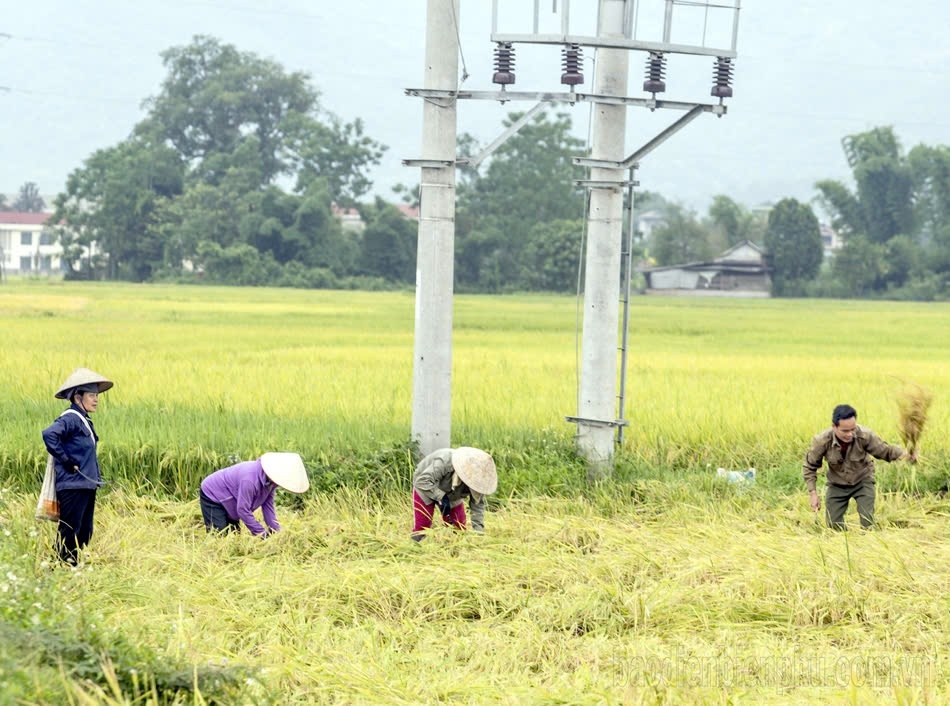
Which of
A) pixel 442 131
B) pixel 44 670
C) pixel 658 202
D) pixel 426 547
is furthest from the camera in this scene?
pixel 658 202

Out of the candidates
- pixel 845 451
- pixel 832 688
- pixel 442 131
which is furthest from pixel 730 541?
pixel 442 131

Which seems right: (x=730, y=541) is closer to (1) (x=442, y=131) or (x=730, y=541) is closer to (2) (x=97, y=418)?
(1) (x=442, y=131)

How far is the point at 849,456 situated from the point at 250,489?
137 inches

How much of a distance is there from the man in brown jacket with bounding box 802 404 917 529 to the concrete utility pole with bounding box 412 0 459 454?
2570 millimetres

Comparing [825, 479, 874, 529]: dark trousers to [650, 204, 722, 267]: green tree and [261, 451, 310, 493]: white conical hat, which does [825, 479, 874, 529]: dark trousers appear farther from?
[650, 204, 722, 267]: green tree

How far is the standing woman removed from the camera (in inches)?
259

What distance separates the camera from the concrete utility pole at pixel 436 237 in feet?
28.5

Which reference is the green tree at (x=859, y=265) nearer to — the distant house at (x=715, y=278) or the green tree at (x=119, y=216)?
the distant house at (x=715, y=278)

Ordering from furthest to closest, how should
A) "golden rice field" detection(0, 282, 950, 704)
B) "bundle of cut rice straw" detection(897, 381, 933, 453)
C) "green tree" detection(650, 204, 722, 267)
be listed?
"green tree" detection(650, 204, 722, 267), "bundle of cut rice straw" detection(897, 381, 933, 453), "golden rice field" detection(0, 282, 950, 704)

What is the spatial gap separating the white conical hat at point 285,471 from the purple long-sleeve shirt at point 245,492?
85 mm

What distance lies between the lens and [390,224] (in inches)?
2074

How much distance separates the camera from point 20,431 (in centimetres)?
904

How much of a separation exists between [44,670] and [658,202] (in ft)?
543

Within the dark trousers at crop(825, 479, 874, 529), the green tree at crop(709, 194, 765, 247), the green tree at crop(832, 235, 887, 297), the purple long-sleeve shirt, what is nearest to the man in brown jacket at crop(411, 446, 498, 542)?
the purple long-sleeve shirt
